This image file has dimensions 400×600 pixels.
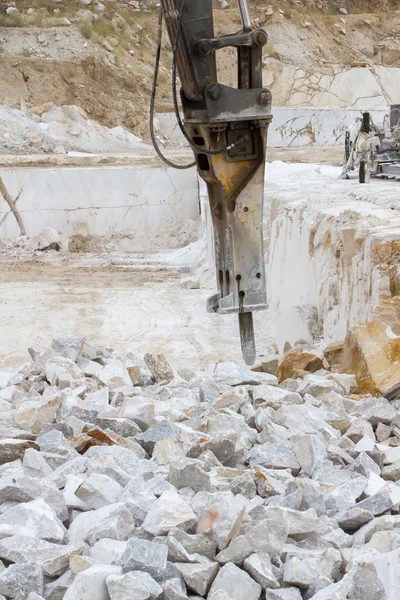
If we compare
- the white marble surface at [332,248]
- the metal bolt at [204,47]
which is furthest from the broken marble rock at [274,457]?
the white marble surface at [332,248]

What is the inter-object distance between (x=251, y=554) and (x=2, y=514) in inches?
34.9

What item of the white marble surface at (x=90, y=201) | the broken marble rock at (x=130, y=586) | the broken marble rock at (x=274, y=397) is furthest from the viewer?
the white marble surface at (x=90, y=201)

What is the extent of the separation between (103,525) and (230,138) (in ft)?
6.91

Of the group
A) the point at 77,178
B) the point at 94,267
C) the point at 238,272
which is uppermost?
the point at 238,272

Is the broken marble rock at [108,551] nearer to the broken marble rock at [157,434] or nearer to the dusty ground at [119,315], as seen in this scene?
the broken marble rock at [157,434]

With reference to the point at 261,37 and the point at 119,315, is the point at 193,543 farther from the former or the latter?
the point at 119,315

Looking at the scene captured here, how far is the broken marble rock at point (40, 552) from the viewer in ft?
7.94

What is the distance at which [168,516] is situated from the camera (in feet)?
8.61

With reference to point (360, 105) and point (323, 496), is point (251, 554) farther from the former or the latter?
point (360, 105)

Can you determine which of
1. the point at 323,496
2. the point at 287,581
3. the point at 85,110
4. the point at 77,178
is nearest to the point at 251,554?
the point at 287,581

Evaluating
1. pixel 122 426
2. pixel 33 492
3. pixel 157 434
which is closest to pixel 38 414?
pixel 122 426

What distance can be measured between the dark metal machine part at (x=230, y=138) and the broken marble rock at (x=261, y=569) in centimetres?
187

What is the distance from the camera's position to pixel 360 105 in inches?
918

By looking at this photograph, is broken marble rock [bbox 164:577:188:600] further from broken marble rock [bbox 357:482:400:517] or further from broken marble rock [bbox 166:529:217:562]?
broken marble rock [bbox 357:482:400:517]
